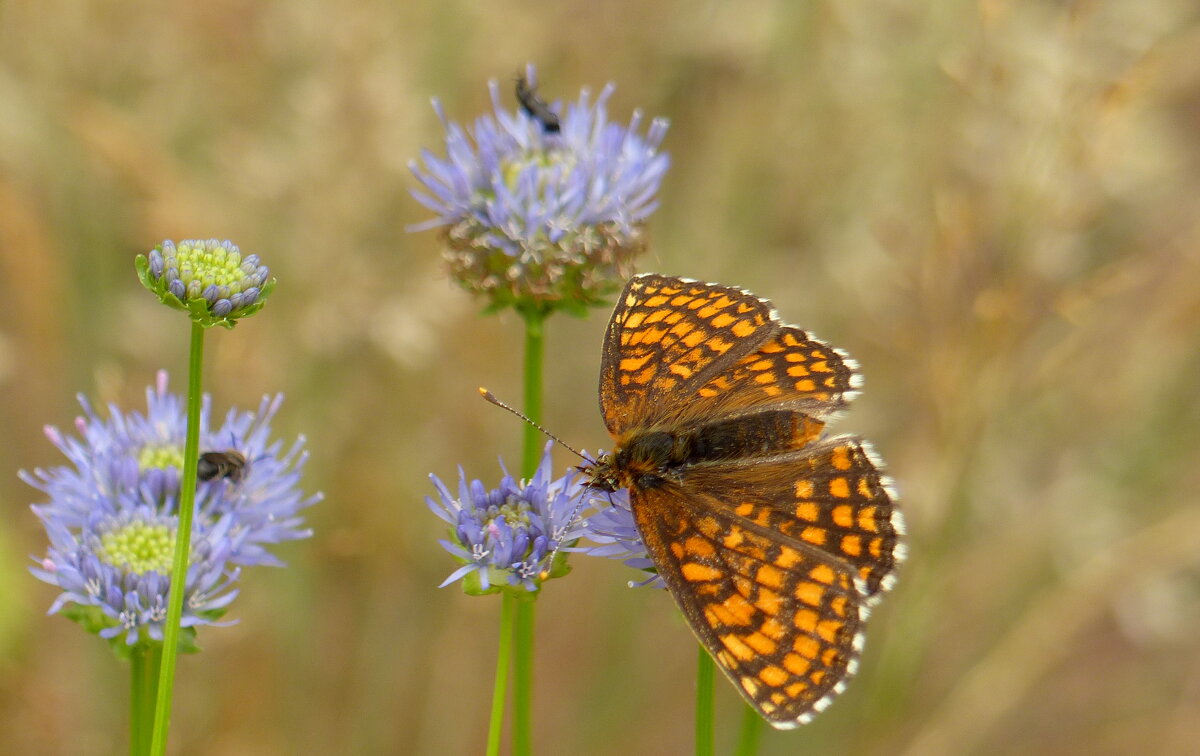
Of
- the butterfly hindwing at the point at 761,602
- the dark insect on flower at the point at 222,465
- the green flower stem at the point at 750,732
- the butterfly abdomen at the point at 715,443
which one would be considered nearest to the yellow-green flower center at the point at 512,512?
the butterfly hindwing at the point at 761,602

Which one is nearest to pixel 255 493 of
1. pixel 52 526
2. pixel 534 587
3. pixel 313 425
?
pixel 52 526

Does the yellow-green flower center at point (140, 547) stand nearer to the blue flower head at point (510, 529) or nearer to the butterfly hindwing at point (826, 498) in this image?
the blue flower head at point (510, 529)

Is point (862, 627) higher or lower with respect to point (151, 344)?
lower

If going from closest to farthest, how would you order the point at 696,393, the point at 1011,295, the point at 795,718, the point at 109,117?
the point at 795,718 < the point at 696,393 < the point at 1011,295 < the point at 109,117

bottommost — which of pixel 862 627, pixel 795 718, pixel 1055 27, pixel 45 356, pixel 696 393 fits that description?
pixel 795 718

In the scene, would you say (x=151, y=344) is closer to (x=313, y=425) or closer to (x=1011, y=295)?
(x=313, y=425)

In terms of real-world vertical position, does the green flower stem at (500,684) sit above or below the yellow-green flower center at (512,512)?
below
